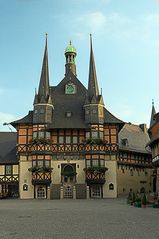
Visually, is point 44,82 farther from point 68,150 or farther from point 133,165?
point 133,165

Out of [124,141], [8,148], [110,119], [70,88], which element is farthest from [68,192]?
[70,88]

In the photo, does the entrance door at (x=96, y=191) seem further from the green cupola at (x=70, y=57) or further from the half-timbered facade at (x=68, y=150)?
the green cupola at (x=70, y=57)

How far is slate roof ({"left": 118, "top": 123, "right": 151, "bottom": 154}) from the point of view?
65562mm

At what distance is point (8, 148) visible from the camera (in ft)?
213

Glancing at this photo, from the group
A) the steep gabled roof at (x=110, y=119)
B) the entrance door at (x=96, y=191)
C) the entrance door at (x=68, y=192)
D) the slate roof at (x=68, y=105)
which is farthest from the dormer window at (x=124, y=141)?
the entrance door at (x=68, y=192)

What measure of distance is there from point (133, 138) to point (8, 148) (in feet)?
75.7

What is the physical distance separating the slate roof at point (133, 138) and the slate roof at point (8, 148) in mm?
17583

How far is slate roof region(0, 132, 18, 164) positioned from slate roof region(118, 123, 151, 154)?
17583 mm

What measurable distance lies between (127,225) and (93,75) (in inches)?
1710

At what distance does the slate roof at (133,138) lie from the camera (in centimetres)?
6556

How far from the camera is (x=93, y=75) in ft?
198

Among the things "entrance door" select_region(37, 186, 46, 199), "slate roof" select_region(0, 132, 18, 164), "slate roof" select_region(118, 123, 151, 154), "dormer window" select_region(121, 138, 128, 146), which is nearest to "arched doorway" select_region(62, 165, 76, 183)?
"entrance door" select_region(37, 186, 46, 199)

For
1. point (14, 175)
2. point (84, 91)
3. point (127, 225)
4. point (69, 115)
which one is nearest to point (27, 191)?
point (14, 175)

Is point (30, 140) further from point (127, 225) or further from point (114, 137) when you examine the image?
point (127, 225)
